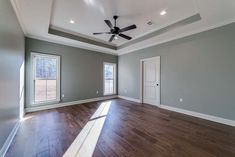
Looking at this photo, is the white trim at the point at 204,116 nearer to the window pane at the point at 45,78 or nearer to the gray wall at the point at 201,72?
the gray wall at the point at 201,72

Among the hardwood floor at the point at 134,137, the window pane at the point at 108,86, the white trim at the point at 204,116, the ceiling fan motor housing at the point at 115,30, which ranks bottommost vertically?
the hardwood floor at the point at 134,137

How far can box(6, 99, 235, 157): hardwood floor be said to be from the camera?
6.15ft

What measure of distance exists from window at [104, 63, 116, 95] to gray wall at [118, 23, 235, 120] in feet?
8.62

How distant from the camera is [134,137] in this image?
2.34 metres

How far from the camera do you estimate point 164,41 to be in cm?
442

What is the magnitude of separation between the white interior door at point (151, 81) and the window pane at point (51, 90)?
4049 mm

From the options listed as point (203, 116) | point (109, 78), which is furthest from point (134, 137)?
point (109, 78)

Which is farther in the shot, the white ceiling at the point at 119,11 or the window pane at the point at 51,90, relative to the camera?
the window pane at the point at 51,90

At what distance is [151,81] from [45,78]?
4.51 metres

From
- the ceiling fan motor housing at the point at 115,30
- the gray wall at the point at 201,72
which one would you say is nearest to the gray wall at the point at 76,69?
the ceiling fan motor housing at the point at 115,30

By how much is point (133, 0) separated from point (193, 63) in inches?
108

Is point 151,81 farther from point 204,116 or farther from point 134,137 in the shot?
point 134,137

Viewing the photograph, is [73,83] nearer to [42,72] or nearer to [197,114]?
[42,72]

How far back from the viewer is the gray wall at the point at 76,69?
13.6 ft
